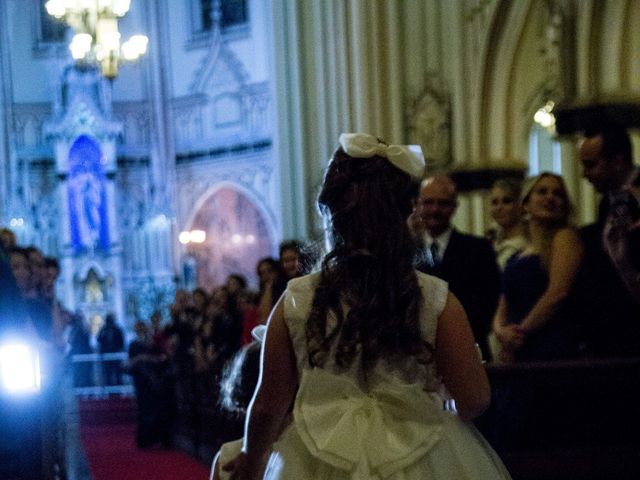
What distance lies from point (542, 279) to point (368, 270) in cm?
210

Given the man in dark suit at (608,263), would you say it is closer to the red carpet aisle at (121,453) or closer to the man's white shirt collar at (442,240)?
the man's white shirt collar at (442,240)

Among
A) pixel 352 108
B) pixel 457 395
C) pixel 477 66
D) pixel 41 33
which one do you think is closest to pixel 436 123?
pixel 477 66

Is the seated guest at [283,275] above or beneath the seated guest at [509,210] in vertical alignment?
Answer: beneath

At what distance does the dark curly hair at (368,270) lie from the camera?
2.39 m

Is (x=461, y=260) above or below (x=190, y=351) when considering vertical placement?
above

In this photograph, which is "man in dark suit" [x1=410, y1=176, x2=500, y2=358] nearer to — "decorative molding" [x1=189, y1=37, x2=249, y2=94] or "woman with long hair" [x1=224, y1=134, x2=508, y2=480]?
"woman with long hair" [x1=224, y1=134, x2=508, y2=480]

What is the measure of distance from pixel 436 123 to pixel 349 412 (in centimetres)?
933


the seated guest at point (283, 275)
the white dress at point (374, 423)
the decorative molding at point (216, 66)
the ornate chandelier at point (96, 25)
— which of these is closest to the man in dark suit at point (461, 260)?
the seated guest at point (283, 275)

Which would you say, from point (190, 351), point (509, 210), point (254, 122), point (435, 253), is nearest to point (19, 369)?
point (435, 253)

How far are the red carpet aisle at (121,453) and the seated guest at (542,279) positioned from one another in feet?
14.5

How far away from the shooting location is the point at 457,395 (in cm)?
246

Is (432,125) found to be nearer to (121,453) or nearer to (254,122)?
(121,453)

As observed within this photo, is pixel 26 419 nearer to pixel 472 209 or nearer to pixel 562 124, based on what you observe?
pixel 562 124

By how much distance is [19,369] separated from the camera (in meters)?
4.10
